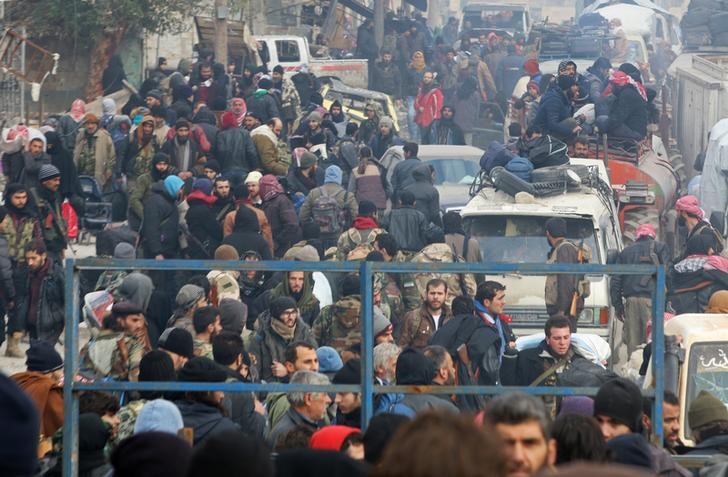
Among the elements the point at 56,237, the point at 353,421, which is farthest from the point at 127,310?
the point at 56,237

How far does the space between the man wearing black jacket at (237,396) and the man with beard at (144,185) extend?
8141 mm

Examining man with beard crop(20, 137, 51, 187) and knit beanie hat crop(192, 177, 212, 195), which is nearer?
knit beanie hat crop(192, 177, 212, 195)

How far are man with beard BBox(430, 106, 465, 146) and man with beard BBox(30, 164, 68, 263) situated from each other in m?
12.3

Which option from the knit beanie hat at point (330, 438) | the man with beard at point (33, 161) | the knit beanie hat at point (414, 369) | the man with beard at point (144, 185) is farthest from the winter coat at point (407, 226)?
the knit beanie hat at point (330, 438)

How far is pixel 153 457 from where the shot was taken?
482 centimetres

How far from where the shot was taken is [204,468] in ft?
14.0

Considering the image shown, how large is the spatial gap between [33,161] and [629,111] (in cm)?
692

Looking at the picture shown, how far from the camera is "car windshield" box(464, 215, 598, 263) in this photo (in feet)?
47.4

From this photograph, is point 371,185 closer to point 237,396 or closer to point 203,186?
point 203,186

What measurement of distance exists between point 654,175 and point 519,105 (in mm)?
8053

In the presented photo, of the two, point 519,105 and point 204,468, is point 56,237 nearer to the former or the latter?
point 204,468

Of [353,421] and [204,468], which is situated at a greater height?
[204,468]

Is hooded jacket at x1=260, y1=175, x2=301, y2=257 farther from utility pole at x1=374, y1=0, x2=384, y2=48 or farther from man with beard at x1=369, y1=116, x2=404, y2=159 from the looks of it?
utility pole at x1=374, y1=0, x2=384, y2=48

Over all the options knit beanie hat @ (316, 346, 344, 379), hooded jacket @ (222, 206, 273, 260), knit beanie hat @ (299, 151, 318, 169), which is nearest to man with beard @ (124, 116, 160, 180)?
knit beanie hat @ (299, 151, 318, 169)
